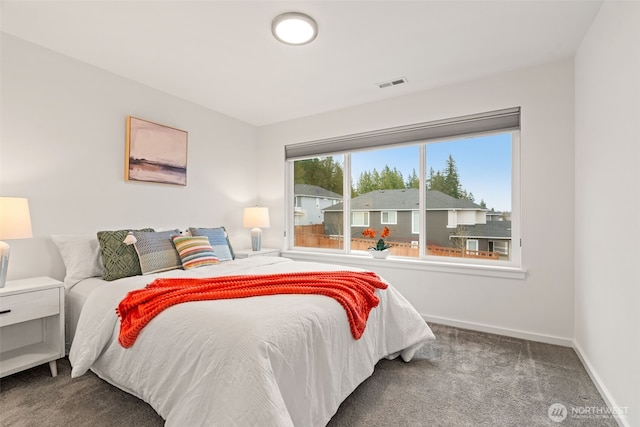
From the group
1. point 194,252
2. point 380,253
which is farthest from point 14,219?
point 380,253

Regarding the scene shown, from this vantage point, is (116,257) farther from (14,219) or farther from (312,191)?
(312,191)

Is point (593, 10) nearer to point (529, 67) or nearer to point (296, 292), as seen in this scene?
point (529, 67)

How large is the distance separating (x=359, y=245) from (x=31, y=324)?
3114 mm

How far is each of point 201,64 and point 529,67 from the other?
114 inches

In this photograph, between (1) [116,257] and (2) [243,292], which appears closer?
(2) [243,292]

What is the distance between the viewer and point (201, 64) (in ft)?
8.98

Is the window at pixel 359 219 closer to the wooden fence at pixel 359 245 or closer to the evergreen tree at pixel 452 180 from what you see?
the wooden fence at pixel 359 245

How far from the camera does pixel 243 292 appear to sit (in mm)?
1780

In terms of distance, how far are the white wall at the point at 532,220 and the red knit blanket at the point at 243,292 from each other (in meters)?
1.29

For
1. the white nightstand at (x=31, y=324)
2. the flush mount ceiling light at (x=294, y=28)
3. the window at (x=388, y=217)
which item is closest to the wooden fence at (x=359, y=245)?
the window at (x=388, y=217)

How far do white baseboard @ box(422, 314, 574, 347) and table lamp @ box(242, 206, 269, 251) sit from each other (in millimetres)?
2173

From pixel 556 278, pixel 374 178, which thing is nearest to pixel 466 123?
pixel 374 178

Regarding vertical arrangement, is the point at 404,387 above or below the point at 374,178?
below

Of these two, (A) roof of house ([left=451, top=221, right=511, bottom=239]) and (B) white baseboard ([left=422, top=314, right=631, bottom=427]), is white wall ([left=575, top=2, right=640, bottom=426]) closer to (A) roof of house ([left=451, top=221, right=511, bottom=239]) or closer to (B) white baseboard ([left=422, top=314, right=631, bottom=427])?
(B) white baseboard ([left=422, top=314, right=631, bottom=427])
